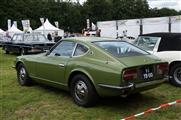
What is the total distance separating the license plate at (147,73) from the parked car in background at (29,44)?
1361cm

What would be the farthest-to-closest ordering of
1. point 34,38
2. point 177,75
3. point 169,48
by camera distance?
1. point 34,38
2. point 169,48
3. point 177,75

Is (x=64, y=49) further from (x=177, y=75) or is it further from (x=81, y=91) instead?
(x=177, y=75)

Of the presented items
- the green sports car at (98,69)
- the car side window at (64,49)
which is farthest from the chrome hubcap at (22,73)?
the car side window at (64,49)

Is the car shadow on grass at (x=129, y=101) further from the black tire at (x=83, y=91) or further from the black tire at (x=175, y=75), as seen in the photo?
the black tire at (x=175, y=75)

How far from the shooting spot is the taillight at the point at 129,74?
652 cm

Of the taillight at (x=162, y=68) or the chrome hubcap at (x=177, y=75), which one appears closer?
the taillight at (x=162, y=68)

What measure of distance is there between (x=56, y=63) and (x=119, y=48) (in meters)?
1.53

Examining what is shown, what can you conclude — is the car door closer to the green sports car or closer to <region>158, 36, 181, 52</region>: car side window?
the green sports car

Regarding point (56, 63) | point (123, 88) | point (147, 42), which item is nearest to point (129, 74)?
point (123, 88)

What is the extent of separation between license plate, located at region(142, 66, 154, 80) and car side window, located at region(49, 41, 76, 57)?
1.81 meters

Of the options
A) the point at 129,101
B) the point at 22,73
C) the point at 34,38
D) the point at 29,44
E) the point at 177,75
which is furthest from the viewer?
the point at 34,38

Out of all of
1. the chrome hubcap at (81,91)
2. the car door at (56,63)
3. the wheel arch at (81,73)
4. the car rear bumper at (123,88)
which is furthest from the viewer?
the car door at (56,63)

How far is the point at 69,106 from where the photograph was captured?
748 centimetres

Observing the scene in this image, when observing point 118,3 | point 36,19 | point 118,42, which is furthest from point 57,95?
point 118,3
